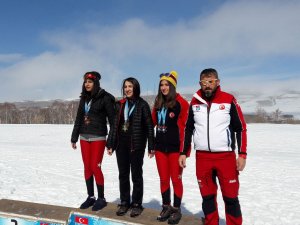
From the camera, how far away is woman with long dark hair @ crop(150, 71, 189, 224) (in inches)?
182

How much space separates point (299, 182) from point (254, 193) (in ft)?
8.45

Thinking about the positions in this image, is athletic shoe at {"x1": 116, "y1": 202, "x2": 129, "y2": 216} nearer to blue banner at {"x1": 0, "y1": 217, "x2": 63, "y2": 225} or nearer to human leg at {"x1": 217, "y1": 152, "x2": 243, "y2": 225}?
blue banner at {"x1": 0, "y1": 217, "x2": 63, "y2": 225}

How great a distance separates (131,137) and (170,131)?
1.96ft

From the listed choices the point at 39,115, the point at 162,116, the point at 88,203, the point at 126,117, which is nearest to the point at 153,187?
the point at 88,203

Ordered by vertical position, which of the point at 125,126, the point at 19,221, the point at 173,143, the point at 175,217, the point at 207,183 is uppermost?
the point at 125,126

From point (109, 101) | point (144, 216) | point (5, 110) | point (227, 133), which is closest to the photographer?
point (227, 133)

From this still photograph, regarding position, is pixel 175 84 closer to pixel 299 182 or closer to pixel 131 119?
pixel 131 119

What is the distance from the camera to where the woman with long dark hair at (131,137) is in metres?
4.75

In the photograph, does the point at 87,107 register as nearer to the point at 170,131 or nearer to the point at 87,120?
the point at 87,120

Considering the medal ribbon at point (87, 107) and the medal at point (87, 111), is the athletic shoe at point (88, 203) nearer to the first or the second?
the medal at point (87, 111)

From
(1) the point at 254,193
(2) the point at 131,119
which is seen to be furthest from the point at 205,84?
(1) the point at 254,193

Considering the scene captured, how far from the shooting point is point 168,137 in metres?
4.64

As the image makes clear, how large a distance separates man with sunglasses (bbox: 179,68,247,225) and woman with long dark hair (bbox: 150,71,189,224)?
494mm

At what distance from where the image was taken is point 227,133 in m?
4.02
